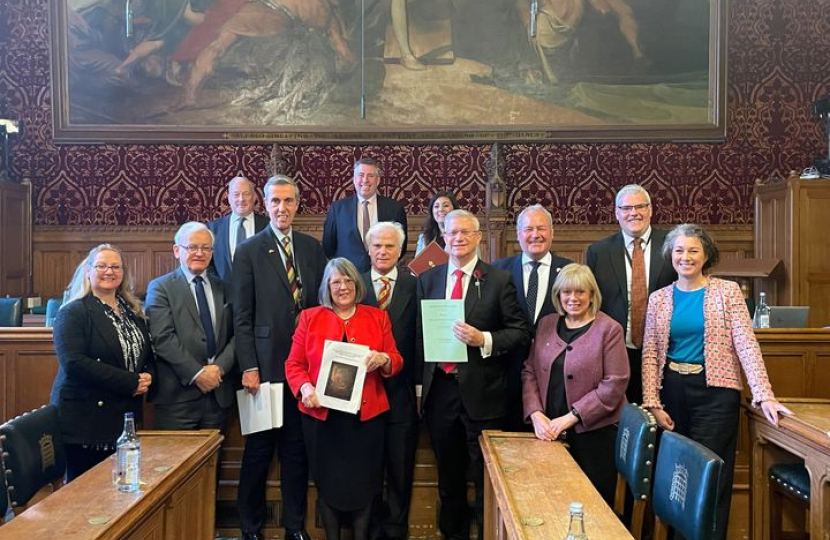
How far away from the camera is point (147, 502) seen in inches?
89.9

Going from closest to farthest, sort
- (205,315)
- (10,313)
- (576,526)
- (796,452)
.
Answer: (576,526)
(796,452)
(205,315)
(10,313)

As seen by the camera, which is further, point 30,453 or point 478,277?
point 478,277

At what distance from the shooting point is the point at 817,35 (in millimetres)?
7387

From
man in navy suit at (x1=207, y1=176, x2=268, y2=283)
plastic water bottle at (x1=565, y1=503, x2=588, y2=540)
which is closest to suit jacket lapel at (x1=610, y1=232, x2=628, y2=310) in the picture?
plastic water bottle at (x1=565, y1=503, x2=588, y2=540)

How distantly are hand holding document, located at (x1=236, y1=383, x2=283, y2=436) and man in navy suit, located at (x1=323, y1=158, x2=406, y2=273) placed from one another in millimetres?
1192

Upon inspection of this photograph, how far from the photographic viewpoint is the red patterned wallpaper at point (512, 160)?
291 inches

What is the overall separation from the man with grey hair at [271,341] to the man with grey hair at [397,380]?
0.42 meters

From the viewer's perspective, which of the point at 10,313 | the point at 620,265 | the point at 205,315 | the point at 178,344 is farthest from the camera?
the point at 10,313

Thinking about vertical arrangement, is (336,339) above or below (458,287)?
below

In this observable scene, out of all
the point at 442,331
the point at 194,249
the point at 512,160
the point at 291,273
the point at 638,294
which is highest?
the point at 512,160

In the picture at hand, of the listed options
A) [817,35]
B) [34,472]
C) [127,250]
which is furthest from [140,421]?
[817,35]

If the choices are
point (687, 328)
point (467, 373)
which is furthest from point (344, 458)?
point (687, 328)

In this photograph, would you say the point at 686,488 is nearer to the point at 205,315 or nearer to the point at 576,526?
the point at 576,526

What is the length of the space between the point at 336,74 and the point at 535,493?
5.90 meters
